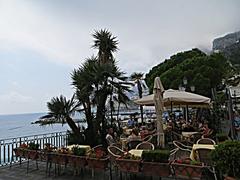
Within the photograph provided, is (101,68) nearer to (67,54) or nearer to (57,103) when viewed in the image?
(57,103)

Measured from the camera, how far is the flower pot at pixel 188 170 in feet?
15.9

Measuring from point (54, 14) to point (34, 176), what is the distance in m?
7.26

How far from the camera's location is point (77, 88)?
10930mm

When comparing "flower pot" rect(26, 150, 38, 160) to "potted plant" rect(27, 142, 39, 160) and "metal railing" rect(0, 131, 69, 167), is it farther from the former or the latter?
"metal railing" rect(0, 131, 69, 167)

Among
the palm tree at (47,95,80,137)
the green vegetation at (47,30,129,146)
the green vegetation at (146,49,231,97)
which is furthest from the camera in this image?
the green vegetation at (146,49,231,97)

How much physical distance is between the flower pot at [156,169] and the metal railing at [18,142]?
12.7 ft

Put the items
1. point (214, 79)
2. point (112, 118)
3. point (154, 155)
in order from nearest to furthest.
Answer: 1. point (154, 155)
2. point (112, 118)
3. point (214, 79)

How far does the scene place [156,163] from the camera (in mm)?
5359

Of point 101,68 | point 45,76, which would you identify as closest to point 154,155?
point 101,68

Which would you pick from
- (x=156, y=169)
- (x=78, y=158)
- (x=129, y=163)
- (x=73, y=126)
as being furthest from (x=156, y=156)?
(x=73, y=126)

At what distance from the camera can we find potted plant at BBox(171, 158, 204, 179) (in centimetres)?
484

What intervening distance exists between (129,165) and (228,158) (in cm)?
211

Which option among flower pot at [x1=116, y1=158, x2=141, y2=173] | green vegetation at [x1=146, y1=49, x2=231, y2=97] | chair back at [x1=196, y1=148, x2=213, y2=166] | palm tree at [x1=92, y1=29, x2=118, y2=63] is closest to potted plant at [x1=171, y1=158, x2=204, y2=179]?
chair back at [x1=196, y1=148, x2=213, y2=166]

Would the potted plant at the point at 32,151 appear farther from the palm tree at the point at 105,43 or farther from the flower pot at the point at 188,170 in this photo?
the palm tree at the point at 105,43
